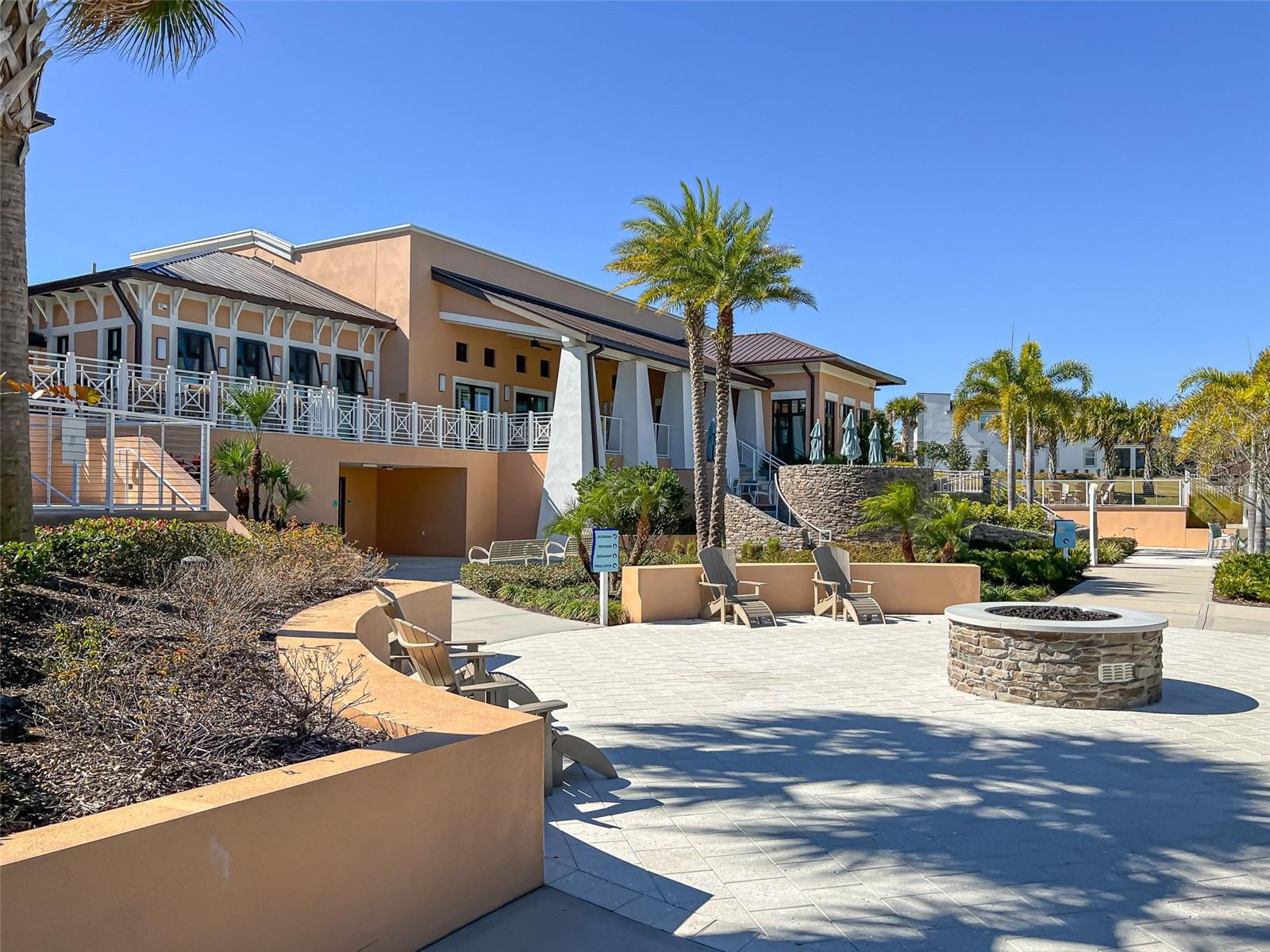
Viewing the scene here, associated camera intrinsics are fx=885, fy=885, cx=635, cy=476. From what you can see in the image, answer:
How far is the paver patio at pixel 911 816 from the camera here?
4.13 metres

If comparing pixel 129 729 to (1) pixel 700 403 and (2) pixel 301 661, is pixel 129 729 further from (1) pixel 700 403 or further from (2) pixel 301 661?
(1) pixel 700 403

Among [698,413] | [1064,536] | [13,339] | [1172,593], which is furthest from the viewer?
[1064,536]

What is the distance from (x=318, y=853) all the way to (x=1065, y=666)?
7164 mm

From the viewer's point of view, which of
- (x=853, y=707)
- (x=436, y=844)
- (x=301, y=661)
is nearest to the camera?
(x=436, y=844)

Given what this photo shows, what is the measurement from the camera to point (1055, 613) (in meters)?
9.06

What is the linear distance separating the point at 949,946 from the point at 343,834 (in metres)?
2.63

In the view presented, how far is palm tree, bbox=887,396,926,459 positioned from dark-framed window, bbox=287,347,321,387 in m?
46.6

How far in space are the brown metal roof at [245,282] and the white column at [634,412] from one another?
672 cm

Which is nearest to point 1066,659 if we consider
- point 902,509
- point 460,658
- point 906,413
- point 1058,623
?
point 1058,623

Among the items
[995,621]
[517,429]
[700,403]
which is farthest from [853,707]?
[517,429]

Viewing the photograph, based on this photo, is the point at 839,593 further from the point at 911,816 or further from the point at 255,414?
the point at 255,414

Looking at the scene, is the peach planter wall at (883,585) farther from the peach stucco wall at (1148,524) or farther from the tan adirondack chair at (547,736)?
the peach stucco wall at (1148,524)

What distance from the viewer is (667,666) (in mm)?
10180

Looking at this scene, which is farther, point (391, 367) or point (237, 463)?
point (391, 367)
